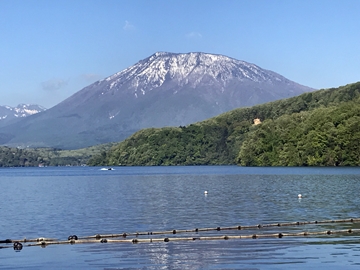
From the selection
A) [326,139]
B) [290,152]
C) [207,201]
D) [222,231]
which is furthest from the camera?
[290,152]

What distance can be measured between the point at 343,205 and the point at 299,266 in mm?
28144

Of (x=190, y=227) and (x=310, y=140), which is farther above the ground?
(x=310, y=140)

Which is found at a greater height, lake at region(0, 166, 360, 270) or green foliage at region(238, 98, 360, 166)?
green foliage at region(238, 98, 360, 166)

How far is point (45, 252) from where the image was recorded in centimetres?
3319

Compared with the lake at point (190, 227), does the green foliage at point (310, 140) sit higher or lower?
higher

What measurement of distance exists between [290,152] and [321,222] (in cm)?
11253

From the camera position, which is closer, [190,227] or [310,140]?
[190,227]

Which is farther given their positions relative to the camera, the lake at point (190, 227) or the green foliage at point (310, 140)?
the green foliage at point (310, 140)

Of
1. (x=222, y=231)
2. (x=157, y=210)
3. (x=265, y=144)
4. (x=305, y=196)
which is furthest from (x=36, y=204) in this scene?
(x=265, y=144)

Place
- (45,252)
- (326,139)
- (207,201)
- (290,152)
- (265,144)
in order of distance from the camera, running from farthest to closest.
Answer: (265,144)
(290,152)
(326,139)
(207,201)
(45,252)

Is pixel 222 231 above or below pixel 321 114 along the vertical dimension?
below

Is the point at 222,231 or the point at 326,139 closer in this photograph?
the point at 222,231

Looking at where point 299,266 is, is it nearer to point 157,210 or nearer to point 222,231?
point 222,231

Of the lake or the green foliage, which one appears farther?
the green foliage
